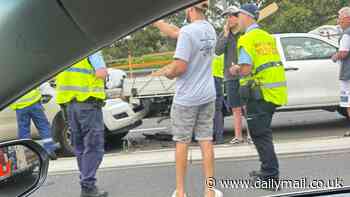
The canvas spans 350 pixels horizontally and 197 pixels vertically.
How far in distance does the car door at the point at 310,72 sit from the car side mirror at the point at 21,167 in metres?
5.87

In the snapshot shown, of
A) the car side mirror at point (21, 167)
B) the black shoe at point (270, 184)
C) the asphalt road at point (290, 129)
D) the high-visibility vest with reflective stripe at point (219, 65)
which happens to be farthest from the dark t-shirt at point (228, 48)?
the car side mirror at point (21, 167)

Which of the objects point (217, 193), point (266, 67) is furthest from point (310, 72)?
point (217, 193)

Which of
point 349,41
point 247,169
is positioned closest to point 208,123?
point 247,169

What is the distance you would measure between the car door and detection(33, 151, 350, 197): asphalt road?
1.67 m

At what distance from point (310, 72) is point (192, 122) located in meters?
3.54

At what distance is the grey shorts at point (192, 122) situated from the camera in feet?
13.4

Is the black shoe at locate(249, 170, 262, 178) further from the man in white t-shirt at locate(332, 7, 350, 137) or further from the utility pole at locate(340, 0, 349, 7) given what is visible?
the utility pole at locate(340, 0, 349, 7)

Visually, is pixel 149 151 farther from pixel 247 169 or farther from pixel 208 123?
pixel 208 123

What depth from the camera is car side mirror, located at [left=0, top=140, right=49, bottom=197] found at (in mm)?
1471

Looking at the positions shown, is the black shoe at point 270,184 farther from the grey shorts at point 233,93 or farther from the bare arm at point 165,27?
the grey shorts at point 233,93

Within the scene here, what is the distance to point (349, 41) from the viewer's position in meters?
6.36

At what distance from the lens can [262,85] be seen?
4477mm

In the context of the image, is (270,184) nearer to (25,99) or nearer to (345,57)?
(345,57)

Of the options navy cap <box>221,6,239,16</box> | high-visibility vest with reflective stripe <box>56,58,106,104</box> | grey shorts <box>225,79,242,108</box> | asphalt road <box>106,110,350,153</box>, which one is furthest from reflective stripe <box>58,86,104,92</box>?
asphalt road <box>106,110,350,153</box>
